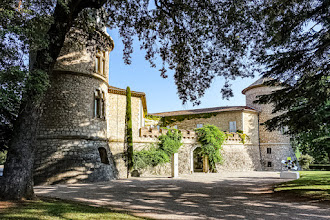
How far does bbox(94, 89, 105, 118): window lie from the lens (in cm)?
1476

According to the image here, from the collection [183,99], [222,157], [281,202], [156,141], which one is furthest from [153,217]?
[222,157]

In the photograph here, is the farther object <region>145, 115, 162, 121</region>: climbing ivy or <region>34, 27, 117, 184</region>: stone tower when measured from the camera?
<region>145, 115, 162, 121</region>: climbing ivy

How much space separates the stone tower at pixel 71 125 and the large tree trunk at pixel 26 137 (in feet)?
14.5

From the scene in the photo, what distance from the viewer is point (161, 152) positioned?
19531mm

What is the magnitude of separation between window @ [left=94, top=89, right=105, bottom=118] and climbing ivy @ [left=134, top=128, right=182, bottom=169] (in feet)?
15.2

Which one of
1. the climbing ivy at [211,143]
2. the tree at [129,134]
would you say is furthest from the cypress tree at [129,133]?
the climbing ivy at [211,143]

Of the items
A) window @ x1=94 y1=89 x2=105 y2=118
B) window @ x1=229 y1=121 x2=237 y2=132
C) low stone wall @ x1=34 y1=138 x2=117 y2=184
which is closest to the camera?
low stone wall @ x1=34 y1=138 x2=117 y2=184

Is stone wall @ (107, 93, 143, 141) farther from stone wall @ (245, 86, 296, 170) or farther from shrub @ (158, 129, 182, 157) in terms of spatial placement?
stone wall @ (245, 86, 296, 170)

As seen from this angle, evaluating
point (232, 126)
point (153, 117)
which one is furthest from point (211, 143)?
point (153, 117)

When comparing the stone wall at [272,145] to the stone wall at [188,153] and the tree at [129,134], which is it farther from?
the tree at [129,134]

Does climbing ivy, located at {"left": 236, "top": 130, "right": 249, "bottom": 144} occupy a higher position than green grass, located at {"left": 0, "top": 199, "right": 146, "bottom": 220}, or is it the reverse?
climbing ivy, located at {"left": 236, "top": 130, "right": 249, "bottom": 144}

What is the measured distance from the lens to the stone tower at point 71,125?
12.5 m

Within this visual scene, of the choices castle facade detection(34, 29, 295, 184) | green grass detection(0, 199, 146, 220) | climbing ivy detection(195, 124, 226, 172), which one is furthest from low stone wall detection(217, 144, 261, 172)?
green grass detection(0, 199, 146, 220)

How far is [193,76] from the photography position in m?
10.4
